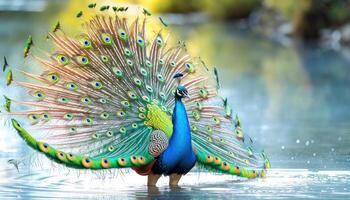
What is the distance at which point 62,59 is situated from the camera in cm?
1026

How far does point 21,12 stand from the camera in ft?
187

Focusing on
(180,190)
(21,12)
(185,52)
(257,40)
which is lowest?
(180,190)

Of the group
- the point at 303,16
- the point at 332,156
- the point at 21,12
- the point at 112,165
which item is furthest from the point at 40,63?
the point at 21,12

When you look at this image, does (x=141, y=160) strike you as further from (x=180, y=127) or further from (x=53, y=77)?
(x=53, y=77)

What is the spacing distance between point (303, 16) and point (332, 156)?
25.5m

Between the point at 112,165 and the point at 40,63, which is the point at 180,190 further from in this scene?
the point at 40,63

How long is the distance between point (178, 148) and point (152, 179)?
0.62 meters

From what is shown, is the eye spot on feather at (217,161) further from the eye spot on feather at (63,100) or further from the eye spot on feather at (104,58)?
the eye spot on feather at (63,100)

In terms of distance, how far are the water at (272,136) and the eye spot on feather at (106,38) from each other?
1.22 m

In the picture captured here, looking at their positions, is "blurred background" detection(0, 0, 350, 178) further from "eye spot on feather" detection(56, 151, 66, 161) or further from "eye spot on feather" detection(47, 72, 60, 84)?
"eye spot on feather" detection(56, 151, 66, 161)

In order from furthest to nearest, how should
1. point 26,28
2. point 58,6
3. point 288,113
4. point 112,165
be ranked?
point 58,6 → point 26,28 → point 288,113 → point 112,165

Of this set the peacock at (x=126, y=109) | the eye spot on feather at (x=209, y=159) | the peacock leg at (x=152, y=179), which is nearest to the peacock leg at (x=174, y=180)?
the peacock at (x=126, y=109)

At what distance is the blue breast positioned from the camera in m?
9.81

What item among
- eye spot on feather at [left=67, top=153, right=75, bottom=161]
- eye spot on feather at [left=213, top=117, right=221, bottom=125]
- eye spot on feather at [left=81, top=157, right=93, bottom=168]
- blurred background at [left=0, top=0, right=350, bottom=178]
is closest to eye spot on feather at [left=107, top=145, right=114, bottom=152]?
eye spot on feather at [left=81, top=157, right=93, bottom=168]
